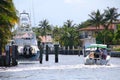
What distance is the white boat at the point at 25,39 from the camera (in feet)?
240

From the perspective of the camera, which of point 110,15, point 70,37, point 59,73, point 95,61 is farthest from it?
point 70,37

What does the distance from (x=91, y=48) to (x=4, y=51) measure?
13.8 m

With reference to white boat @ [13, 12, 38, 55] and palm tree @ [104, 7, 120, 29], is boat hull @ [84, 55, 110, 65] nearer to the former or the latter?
white boat @ [13, 12, 38, 55]

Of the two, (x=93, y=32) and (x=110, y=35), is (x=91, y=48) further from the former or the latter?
(x=93, y=32)

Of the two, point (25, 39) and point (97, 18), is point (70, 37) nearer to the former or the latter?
point (97, 18)

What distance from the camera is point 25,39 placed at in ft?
252

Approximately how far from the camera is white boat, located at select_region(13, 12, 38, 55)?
7312 centimetres

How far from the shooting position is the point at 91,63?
62.6 meters

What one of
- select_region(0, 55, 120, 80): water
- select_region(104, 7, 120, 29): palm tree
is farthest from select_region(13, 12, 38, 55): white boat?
select_region(104, 7, 120, 29): palm tree

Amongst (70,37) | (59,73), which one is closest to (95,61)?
(59,73)

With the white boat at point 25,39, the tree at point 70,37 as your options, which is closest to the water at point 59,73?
the white boat at point 25,39

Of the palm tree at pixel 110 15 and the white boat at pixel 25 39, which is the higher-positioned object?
the palm tree at pixel 110 15

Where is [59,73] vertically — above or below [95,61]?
below

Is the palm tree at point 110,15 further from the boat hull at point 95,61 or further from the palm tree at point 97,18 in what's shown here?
the boat hull at point 95,61
